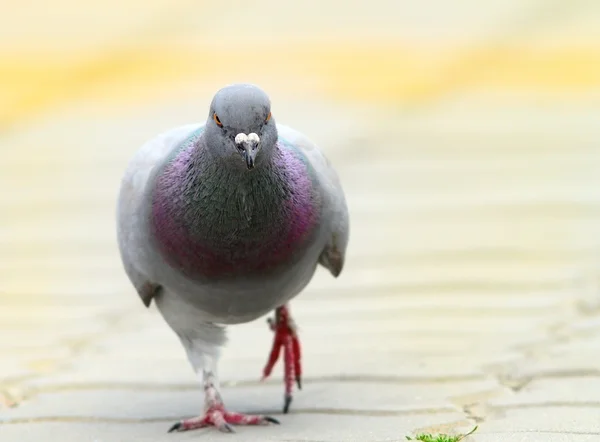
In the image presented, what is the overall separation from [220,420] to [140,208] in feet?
2.74

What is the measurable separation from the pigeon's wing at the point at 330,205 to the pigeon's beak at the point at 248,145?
659mm

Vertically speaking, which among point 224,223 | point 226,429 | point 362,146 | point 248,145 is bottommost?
point 226,429

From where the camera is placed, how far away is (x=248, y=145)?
420cm

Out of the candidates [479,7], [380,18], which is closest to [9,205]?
[380,18]

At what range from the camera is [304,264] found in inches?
189

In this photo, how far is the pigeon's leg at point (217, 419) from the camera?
4926 millimetres

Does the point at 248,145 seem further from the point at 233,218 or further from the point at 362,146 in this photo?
the point at 362,146

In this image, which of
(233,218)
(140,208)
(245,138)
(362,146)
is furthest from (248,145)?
(362,146)

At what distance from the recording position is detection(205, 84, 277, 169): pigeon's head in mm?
4230

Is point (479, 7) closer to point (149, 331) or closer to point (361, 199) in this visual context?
point (361, 199)

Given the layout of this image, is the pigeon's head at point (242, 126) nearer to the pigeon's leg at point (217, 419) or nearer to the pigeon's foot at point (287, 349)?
the pigeon's leg at point (217, 419)

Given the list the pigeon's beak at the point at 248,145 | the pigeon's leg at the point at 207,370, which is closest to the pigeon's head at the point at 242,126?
the pigeon's beak at the point at 248,145

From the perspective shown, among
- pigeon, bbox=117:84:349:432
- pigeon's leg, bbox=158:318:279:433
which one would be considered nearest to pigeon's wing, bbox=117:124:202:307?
pigeon, bbox=117:84:349:432

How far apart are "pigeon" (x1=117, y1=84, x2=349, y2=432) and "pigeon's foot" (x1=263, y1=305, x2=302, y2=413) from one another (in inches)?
3.3
